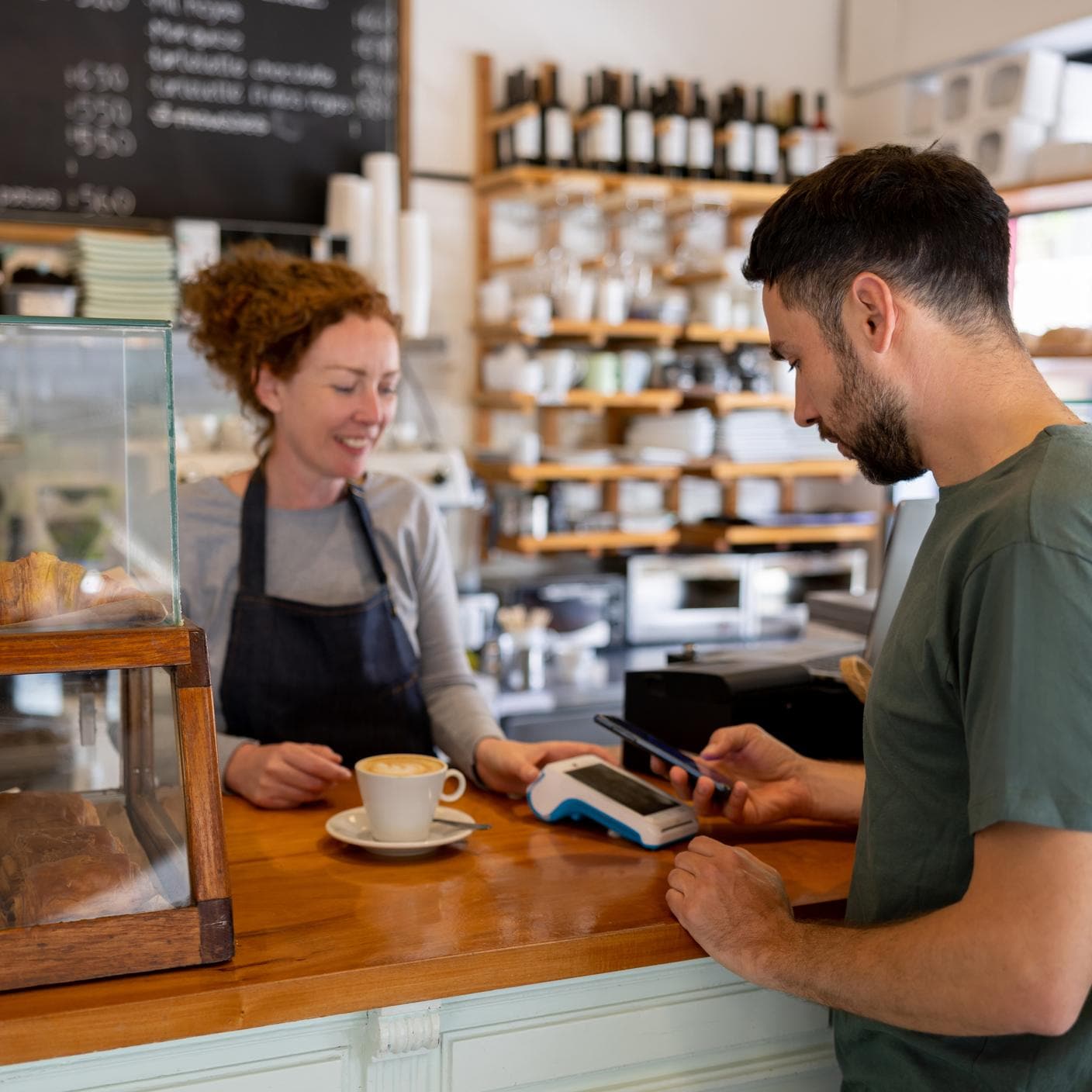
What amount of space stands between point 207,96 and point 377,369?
7.61 ft

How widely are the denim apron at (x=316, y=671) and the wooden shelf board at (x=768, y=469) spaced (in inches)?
101

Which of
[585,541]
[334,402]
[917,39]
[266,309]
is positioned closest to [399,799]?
[334,402]

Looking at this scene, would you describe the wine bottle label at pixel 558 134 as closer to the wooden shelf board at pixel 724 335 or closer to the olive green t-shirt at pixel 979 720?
the wooden shelf board at pixel 724 335

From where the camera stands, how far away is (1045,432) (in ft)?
3.68

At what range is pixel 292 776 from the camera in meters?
1.76

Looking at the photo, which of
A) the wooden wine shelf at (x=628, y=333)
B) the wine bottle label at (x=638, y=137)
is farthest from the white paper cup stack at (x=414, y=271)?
the wine bottle label at (x=638, y=137)

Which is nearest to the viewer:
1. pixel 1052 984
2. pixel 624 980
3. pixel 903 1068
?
pixel 1052 984

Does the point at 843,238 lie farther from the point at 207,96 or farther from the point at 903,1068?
the point at 207,96

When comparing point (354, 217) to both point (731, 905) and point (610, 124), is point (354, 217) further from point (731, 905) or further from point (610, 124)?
point (731, 905)

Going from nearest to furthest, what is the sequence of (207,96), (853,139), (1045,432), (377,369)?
(1045,432) < (377,369) < (207,96) < (853,139)

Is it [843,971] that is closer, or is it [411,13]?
[843,971]

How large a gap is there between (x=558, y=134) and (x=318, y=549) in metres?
2.56

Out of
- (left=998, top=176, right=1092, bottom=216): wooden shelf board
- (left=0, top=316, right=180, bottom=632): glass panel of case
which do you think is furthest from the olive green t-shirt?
(left=998, top=176, right=1092, bottom=216): wooden shelf board

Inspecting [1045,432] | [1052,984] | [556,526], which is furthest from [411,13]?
[1052,984]
